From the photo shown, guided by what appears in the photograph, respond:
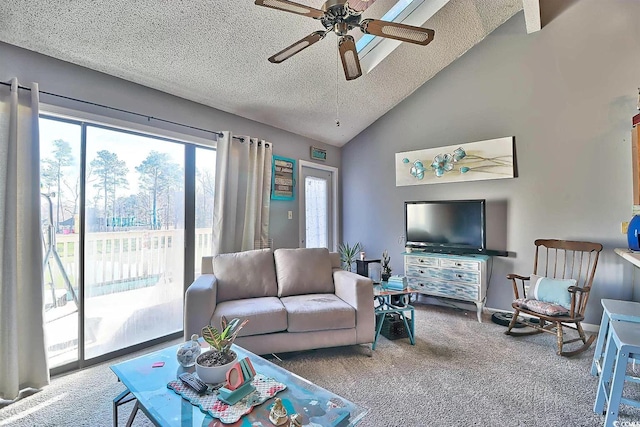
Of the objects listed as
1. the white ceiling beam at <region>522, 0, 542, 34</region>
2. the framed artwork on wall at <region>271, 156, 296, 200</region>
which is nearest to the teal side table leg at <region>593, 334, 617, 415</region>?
the white ceiling beam at <region>522, 0, 542, 34</region>

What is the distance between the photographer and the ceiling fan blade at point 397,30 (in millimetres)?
1697

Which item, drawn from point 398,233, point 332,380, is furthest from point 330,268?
point 398,233

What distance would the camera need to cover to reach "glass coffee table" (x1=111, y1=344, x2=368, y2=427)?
1153 millimetres

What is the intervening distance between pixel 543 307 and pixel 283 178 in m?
3.15

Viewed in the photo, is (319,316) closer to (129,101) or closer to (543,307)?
(543,307)

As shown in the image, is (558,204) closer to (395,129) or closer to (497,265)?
(497,265)

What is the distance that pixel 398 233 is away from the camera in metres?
4.29

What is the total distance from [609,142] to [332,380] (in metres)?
3.45

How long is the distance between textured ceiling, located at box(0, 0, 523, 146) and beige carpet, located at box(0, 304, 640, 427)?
8.00 ft

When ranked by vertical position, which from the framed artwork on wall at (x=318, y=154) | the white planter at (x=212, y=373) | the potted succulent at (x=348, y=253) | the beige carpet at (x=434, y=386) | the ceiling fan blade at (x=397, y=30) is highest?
the ceiling fan blade at (x=397, y=30)

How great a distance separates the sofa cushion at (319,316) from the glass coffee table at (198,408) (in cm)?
79

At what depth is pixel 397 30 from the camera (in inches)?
68.1

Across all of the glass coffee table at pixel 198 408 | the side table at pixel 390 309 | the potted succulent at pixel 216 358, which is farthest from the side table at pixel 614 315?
the potted succulent at pixel 216 358

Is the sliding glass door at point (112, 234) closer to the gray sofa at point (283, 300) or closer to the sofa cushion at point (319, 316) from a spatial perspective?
the gray sofa at point (283, 300)
